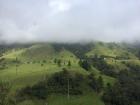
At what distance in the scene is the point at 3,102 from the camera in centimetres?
6344

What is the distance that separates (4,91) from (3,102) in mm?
2231

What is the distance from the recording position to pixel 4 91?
6322 cm
